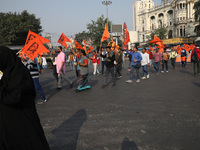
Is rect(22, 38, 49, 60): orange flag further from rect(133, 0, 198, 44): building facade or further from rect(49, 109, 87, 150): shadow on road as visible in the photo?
rect(133, 0, 198, 44): building facade

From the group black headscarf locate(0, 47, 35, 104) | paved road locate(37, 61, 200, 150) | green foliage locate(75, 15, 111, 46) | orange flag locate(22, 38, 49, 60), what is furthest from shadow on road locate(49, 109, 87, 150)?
green foliage locate(75, 15, 111, 46)

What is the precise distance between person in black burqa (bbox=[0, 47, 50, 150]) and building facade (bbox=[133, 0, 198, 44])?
65.3m

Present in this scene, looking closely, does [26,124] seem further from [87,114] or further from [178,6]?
[178,6]

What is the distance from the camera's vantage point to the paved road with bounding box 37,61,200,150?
344cm

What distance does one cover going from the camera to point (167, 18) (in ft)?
248

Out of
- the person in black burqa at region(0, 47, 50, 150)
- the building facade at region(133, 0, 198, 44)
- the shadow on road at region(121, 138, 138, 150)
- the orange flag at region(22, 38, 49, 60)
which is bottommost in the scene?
the shadow on road at region(121, 138, 138, 150)

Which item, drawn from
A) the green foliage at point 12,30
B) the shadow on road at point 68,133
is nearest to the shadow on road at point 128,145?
the shadow on road at point 68,133

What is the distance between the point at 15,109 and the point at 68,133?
6.80 ft

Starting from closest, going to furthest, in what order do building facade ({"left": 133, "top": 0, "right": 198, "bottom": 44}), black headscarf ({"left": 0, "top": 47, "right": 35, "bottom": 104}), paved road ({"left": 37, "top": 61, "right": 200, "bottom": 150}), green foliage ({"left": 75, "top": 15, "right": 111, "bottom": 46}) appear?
black headscarf ({"left": 0, "top": 47, "right": 35, "bottom": 104}) < paved road ({"left": 37, "top": 61, "right": 200, "bottom": 150}) < green foliage ({"left": 75, "top": 15, "right": 111, "bottom": 46}) < building facade ({"left": 133, "top": 0, "right": 198, "bottom": 44})

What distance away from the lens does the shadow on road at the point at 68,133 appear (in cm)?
344

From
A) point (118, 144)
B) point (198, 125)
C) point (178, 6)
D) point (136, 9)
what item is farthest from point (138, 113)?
point (136, 9)

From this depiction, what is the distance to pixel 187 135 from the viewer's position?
145 inches

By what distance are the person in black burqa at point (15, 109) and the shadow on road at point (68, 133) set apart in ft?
4.52

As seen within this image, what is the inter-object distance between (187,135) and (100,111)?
2.33m
